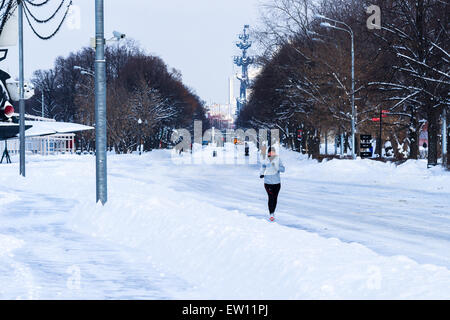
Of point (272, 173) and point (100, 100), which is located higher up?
point (100, 100)

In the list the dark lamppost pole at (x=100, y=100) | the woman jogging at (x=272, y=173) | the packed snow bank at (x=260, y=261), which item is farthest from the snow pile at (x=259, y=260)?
the dark lamppost pole at (x=100, y=100)

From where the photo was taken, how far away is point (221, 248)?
9727mm

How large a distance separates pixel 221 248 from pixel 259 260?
1247 millimetres

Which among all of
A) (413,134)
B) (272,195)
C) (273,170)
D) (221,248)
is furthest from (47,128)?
(221,248)

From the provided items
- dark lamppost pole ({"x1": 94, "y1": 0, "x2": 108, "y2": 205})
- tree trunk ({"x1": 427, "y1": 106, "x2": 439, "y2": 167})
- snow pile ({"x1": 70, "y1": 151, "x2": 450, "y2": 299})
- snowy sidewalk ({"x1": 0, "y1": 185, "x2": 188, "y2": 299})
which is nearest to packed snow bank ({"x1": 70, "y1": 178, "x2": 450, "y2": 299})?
snow pile ({"x1": 70, "y1": 151, "x2": 450, "y2": 299})

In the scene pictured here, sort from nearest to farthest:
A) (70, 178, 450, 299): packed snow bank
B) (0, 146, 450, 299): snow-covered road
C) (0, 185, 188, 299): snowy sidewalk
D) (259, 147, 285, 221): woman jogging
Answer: (70, 178, 450, 299): packed snow bank → (0, 146, 450, 299): snow-covered road → (0, 185, 188, 299): snowy sidewalk → (259, 147, 285, 221): woman jogging

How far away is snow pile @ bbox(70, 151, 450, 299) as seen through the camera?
6898 millimetres

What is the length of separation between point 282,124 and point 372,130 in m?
31.7

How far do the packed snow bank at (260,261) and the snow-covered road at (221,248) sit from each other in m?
0.02

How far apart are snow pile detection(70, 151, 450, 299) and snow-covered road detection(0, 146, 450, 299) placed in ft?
0.06

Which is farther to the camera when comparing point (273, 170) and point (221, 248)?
point (273, 170)

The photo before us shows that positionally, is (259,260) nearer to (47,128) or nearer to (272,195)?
(272,195)

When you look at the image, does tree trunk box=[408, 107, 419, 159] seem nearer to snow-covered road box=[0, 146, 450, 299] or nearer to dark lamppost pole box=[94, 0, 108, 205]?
snow-covered road box=[0, 146, 450, 299]
